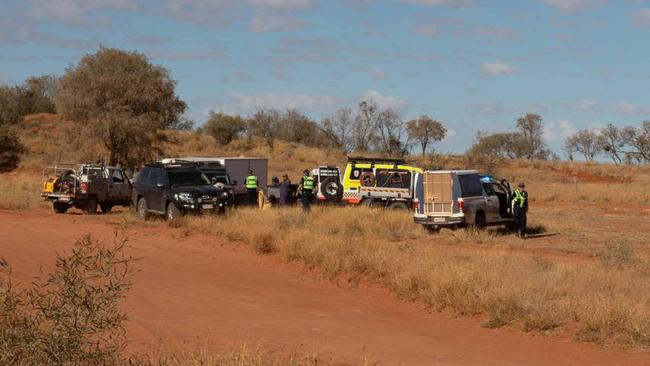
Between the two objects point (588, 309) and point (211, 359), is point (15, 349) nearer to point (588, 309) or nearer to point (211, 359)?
point (211, 359)

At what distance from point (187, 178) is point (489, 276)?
14.2 meters

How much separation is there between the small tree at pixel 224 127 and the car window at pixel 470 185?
5358cm

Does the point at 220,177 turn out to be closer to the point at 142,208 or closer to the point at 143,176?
the point at 143,176

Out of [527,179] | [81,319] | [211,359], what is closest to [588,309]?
[211,359]

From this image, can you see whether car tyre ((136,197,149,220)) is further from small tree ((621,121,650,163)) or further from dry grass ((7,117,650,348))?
small tree ((621,121,650,163))

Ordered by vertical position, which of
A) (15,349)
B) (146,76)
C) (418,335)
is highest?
(146,76)

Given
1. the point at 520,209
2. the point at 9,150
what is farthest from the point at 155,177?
the point at 9,150

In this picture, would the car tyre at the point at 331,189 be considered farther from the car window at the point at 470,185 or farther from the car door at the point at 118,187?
the car door at the point at 118,187

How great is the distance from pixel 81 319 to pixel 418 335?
6.22 m

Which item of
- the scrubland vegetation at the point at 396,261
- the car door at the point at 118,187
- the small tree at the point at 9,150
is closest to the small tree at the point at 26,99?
the small tree at the point at 9,150

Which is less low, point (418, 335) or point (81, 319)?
point (81, 319)

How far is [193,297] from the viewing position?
14.3 metres

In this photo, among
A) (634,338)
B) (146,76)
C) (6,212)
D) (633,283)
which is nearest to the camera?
(634,338)

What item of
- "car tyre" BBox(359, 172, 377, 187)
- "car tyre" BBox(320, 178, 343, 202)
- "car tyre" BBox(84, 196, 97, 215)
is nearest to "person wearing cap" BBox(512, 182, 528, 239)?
"car tyre" BBox(359, 172, 377, 187)
